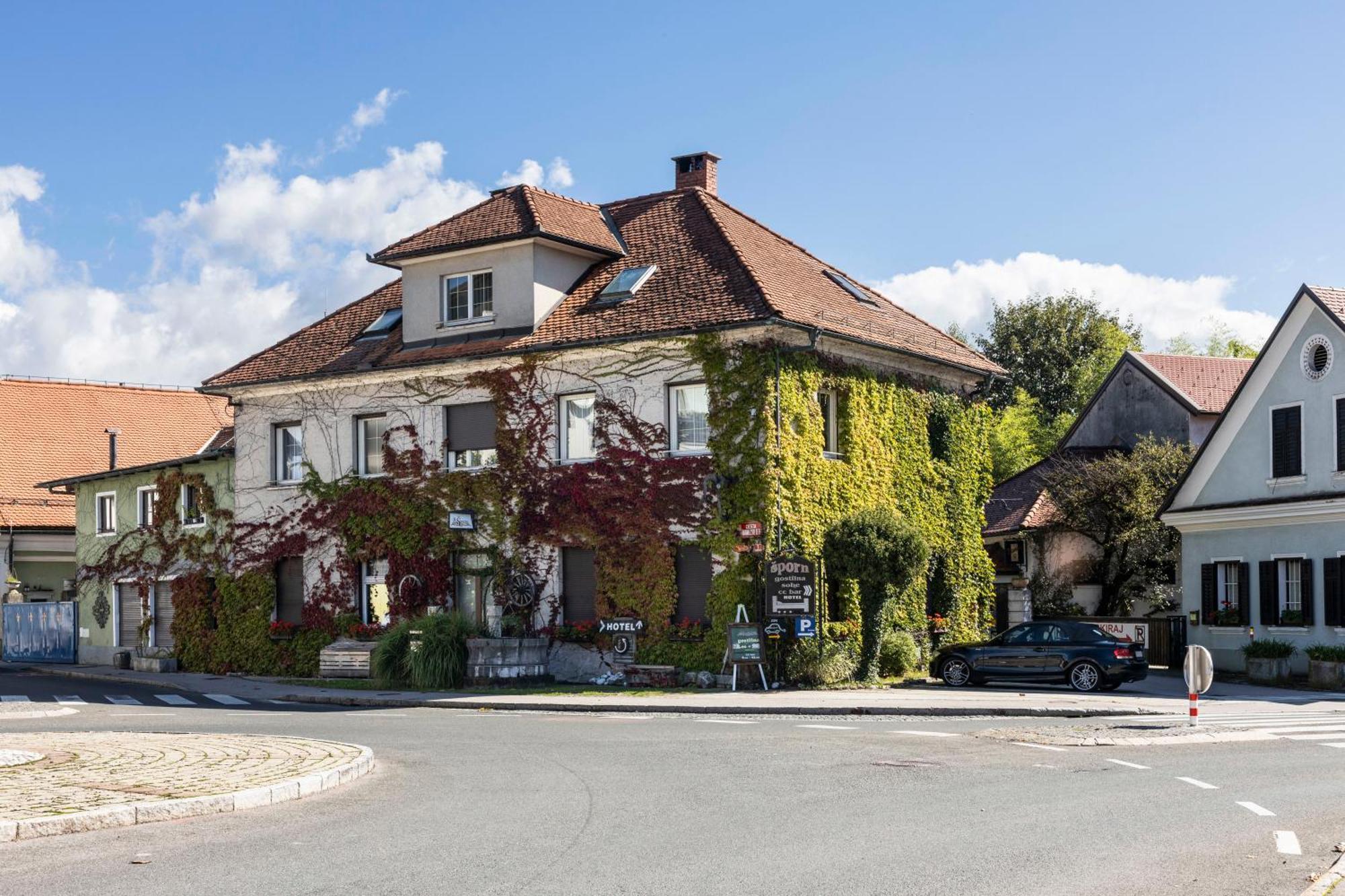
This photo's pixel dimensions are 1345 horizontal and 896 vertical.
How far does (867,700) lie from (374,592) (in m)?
13.1

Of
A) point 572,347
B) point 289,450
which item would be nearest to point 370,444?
point 289,450

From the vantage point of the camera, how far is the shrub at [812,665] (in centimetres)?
2714

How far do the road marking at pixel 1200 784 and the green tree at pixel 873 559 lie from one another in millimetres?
13761

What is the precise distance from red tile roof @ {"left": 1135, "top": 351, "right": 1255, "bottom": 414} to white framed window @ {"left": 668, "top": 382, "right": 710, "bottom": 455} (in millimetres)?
23318

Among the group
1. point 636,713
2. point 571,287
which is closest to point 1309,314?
point 571,287

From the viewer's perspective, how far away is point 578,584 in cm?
2972

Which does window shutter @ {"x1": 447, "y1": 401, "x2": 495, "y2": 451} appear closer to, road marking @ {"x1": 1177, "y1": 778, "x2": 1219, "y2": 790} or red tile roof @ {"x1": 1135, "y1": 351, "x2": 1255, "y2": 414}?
road marking @ {"x1": 1177, "y1": 778, "x2": 1219, "y2": 790}

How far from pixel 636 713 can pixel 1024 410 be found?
4914 centimetres

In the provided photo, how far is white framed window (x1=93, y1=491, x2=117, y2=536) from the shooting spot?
40.2 meters

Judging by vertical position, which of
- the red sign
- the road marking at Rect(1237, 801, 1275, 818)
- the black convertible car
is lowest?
the black convertible car

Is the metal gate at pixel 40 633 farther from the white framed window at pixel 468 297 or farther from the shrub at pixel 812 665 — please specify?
the shrub at pixel 812 665

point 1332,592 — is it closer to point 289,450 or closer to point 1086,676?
point 1086,676

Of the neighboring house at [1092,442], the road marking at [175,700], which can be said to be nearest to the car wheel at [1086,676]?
the neighboring house at [1092,442]

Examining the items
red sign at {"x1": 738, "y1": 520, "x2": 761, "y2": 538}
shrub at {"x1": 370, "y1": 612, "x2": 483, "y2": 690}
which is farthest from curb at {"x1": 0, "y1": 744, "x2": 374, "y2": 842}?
shrub at {"x1": 370, "y1": 612, "x2": 483, "y2": 690}
